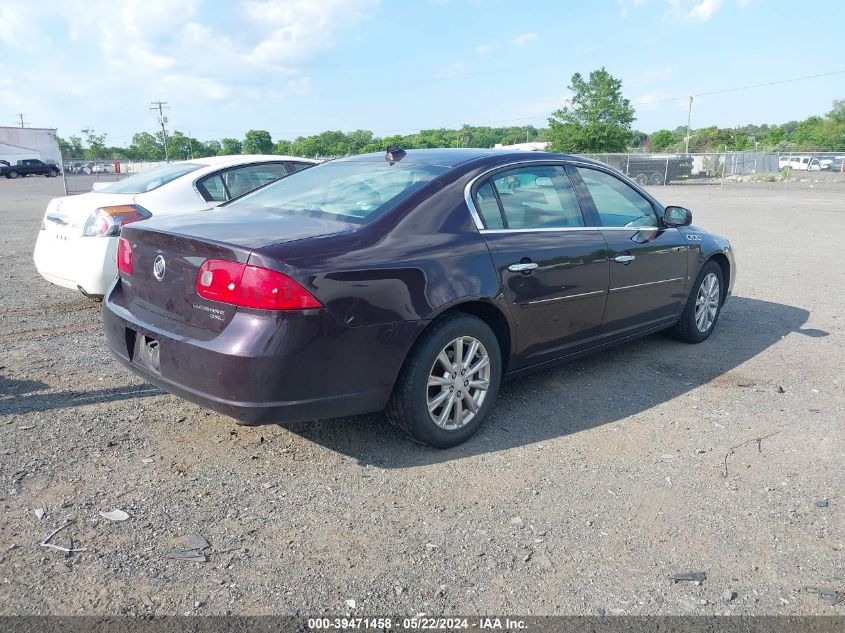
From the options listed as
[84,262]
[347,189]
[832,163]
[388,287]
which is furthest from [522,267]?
[832,163]

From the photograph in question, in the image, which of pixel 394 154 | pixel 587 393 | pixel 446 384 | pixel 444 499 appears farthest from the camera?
pixel 587 393

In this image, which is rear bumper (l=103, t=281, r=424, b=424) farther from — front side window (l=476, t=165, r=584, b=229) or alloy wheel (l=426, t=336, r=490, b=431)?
front side window (l=476, t=165, r=584, b=229)

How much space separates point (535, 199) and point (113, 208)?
3.70 metres

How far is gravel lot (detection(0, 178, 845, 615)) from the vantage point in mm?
2531

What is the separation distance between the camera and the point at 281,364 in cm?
302

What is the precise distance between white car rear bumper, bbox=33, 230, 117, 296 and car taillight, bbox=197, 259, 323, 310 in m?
3.02

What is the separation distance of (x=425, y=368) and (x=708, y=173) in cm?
4368

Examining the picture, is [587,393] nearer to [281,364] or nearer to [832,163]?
[281,364]

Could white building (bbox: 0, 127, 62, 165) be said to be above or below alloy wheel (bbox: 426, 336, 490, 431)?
above

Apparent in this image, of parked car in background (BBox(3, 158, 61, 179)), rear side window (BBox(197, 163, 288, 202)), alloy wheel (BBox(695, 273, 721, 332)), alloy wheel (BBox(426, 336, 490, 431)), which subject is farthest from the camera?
parked car in background (BBox(3, 158, 61, 179))

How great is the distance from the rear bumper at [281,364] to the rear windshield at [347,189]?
698 mm

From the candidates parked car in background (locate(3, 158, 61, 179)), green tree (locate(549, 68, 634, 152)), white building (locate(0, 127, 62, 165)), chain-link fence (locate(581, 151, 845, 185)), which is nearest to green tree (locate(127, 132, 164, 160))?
white building (locate(0, 127, 62, 165))

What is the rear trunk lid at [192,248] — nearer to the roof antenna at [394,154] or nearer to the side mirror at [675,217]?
the roof antenna at [394,154]

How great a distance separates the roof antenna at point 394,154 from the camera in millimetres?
4328
